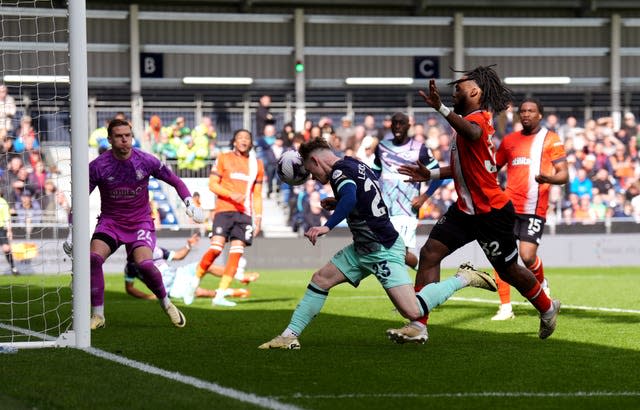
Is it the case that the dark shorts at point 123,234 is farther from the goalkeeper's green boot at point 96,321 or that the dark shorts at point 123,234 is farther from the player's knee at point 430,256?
the player's knee at point 430,256

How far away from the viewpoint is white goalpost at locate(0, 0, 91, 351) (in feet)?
31.2

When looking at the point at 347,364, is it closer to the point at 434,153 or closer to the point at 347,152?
the point at 347,152

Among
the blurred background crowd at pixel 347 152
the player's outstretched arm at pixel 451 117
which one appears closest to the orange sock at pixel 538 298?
the player's outstretched arm at pixel 451 117

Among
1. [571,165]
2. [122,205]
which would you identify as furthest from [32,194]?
[122,205]

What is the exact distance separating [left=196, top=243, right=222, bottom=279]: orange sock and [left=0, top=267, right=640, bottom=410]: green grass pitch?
63.3 inches

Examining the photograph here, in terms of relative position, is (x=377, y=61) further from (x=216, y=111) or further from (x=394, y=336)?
(x=394, y=336)

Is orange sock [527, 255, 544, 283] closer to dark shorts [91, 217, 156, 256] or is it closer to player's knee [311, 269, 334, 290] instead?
player's knee [311, 269, 334, 290]

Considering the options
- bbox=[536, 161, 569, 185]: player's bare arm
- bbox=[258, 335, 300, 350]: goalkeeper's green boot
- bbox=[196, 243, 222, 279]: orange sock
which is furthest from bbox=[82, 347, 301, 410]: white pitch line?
bbox=[196, 243, 222, 279]: orange sock

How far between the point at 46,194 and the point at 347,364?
18.0 m

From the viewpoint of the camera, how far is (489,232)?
9578 mm

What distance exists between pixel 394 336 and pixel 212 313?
519cm

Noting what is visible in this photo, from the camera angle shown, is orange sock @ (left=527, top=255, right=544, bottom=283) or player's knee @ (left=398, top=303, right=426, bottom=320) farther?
orange sock @ (left=527, top=255, right=544, bottom=283)

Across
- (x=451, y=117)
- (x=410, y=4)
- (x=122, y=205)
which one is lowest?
(x=122, y=205)

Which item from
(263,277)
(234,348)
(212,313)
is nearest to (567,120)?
(263,277)
